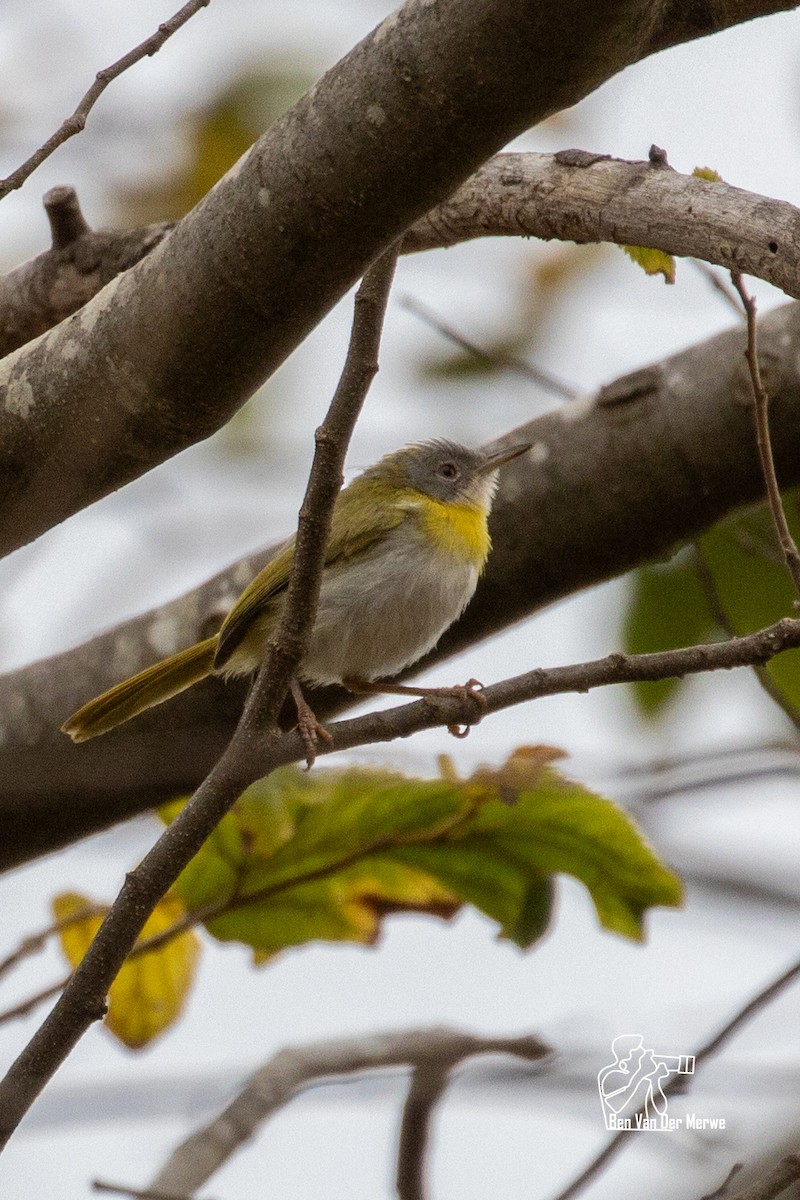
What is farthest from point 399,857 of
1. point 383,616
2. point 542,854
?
point 383,616

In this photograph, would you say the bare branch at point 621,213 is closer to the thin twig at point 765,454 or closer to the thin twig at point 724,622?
the thin twig at point 765,454

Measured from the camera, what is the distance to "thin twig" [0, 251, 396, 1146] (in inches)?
69.1

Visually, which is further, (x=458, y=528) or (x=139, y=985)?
(x=458, y=528)

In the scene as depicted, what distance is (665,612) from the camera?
11.4 feet

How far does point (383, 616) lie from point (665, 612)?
0.76 m

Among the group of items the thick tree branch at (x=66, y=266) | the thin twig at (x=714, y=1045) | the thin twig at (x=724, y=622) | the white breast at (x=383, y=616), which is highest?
the thick tree branch at (x=66, y=266)

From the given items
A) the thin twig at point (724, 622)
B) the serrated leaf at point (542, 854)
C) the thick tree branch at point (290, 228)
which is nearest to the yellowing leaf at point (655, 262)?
the thick tree branch at point (290, 228)

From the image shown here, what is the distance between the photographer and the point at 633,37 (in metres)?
1.46

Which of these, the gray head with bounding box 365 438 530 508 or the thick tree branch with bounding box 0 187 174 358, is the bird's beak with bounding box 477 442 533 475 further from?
the thick tree branch with bounding box 0 187 174 358

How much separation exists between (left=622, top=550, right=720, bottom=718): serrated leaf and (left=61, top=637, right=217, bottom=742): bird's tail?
1103 mm

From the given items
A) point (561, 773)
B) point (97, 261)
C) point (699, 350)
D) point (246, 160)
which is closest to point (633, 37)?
point (246, 160)

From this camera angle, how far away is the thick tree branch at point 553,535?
3.13 metres

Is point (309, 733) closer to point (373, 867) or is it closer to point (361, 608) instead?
point (373, 867)

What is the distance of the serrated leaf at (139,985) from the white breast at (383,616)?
2.28 ft
